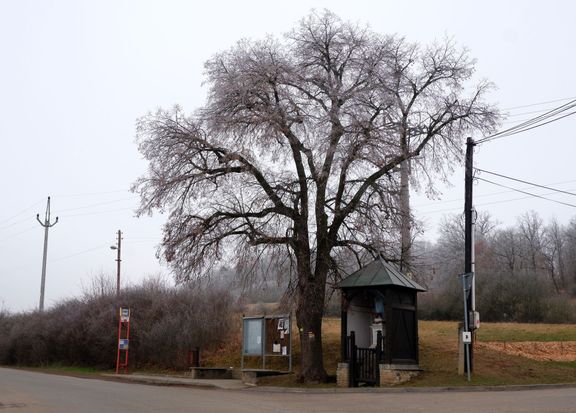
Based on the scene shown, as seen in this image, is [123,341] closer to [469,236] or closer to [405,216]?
[405,216]

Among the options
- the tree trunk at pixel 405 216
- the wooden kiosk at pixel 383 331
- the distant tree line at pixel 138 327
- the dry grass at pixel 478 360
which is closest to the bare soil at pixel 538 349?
the dry grass at pixel 478 360

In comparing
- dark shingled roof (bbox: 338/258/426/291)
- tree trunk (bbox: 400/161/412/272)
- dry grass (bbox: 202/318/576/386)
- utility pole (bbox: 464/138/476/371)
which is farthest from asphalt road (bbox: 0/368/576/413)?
tree trunk (bbox: 400/161/412/272)

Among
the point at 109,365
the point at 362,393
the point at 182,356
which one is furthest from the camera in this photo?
the point at 109,365

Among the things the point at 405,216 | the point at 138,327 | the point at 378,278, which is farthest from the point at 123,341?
the point at 405,216

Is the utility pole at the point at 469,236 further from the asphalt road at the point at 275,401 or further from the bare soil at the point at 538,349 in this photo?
the asphalt road at the point at 275,401

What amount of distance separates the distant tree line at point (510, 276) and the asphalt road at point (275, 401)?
8.76 meters

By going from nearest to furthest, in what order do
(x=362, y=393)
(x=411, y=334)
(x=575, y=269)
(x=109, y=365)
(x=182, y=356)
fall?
(x=362, y=393) → (x=411, y=334) → (x=182, y=356) → (x=109, y=365) → (x=575, y=269)

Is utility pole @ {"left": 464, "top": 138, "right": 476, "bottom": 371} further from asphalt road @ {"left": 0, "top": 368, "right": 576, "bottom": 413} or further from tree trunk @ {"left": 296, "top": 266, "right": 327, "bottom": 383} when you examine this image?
tree trunk @ {"left": 296, "top": 266, "right": 327, "bottom": 383}

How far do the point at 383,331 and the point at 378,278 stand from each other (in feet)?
6.06

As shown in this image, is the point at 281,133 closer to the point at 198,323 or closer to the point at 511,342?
the point at 511,342

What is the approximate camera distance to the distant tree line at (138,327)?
34000mm

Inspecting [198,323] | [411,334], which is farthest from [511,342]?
[198,323]

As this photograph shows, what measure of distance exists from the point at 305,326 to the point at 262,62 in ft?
31.2

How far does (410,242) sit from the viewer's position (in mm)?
24359
